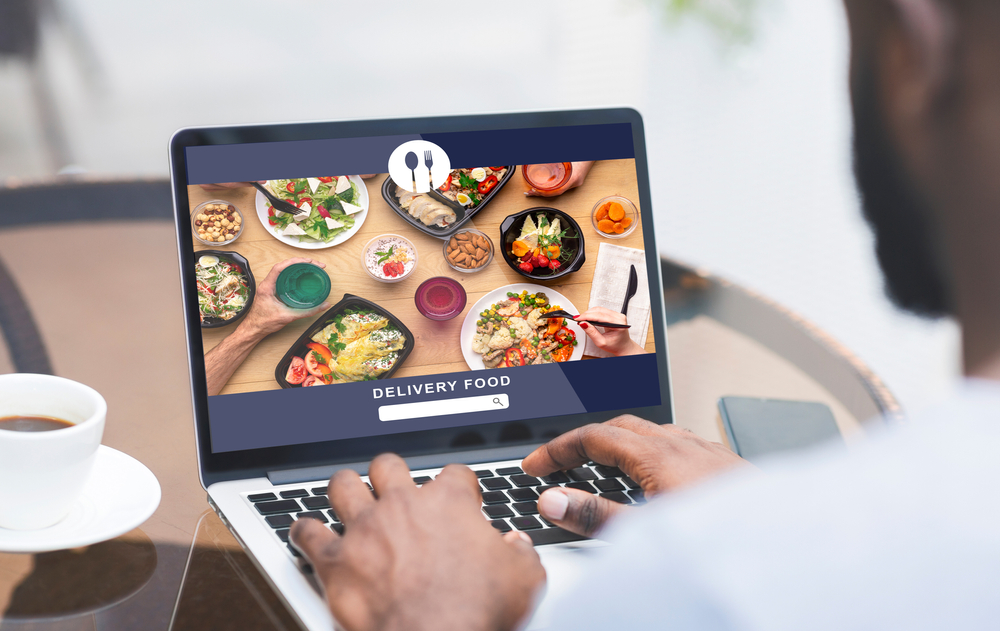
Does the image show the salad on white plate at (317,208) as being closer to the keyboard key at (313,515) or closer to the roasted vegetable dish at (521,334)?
the roasted vegetable dish at (521,334)

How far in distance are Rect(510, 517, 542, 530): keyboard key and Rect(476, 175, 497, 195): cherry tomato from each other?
404 mm

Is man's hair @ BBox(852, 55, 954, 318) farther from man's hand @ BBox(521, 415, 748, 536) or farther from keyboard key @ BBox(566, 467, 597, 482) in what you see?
keyboard key @ BBox(566, 467, 597, 482)

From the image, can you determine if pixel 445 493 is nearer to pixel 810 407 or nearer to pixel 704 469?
pixel 704 469

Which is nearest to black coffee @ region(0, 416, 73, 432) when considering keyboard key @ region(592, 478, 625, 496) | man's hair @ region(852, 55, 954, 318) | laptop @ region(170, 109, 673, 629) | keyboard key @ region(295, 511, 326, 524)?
laptop @ region(170, 109, 673, 629)

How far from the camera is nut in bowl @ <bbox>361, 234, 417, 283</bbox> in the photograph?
774 mm

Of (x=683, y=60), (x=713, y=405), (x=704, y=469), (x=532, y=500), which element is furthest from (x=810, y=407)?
(x=683, y=60)

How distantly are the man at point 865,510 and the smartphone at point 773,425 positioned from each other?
0.37m

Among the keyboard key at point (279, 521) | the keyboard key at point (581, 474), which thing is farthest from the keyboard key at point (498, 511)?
the keyboard key at point (279, 521)

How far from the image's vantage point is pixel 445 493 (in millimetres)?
511

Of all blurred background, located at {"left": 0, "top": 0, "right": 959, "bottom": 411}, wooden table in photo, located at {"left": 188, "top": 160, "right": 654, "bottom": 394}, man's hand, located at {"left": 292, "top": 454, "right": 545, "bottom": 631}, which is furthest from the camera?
blurred background, located at {"left": 0, "top": 0, "right": 959, "bottom": 411}

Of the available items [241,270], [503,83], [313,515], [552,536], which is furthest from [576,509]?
[503,83]

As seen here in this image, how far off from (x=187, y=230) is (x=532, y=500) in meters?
0.50

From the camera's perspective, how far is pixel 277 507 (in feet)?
2.16

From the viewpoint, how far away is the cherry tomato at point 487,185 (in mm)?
802
